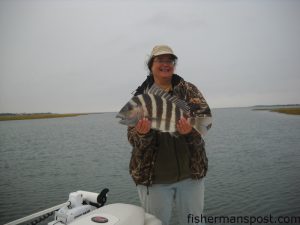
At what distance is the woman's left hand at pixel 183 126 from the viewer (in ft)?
10.3

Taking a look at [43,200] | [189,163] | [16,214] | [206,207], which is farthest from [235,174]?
[189,163]

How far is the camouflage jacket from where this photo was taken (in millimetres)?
3355

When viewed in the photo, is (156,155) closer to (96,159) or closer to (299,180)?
(299,180)

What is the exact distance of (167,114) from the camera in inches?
123

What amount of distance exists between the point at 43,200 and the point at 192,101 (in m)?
8.42

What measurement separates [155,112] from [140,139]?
42 centimetres

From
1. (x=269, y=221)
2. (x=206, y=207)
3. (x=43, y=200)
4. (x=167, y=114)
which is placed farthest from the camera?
(x=43, y=200)

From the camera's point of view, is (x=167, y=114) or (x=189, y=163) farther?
(x=189, y=163)

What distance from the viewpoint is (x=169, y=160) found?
3.37 metres

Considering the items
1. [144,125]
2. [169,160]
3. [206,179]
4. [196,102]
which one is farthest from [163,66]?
[206,179]

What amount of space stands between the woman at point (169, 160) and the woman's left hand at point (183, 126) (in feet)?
0.41

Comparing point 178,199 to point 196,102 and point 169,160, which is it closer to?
point 169,160

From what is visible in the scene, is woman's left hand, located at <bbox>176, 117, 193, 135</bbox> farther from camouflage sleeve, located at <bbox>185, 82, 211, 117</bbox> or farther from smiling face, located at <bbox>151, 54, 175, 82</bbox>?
smiling face, located at <bbox>151, 54, 175, 82</bbox>

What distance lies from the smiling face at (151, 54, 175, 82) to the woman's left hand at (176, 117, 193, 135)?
0.56 meters
